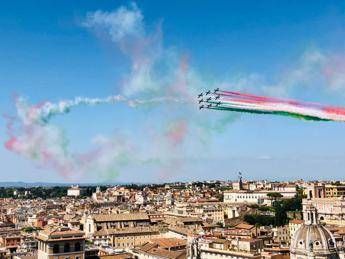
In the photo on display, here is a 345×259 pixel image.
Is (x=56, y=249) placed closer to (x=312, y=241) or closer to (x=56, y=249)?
(x=56, y=249)

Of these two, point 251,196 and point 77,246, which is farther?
point 251,196

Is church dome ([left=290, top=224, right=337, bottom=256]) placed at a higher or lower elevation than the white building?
lower

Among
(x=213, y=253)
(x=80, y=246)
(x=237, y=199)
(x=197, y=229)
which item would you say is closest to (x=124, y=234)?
(x=197, y=229)

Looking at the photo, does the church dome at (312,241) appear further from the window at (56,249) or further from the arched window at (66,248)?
the window at (56,249)

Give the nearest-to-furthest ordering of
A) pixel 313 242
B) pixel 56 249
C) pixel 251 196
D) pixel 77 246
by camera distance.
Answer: pixel 56 249
pixel 313 242
pixel 77 246
pixel 251 196

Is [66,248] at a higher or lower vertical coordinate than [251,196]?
lower

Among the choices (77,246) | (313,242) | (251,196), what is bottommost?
(77,246)

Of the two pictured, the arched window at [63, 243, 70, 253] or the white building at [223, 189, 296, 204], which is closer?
the arched window at [63, 243, 70, 253]

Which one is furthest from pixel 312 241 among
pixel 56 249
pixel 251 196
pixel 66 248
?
pixel 251 196

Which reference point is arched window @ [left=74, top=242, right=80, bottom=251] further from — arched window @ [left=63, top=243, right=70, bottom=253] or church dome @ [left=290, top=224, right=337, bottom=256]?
church dome @ [left=290, top=224, right=337, bottom=256]

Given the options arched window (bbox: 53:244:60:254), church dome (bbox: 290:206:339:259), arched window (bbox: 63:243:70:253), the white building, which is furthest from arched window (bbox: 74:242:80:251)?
the white building
